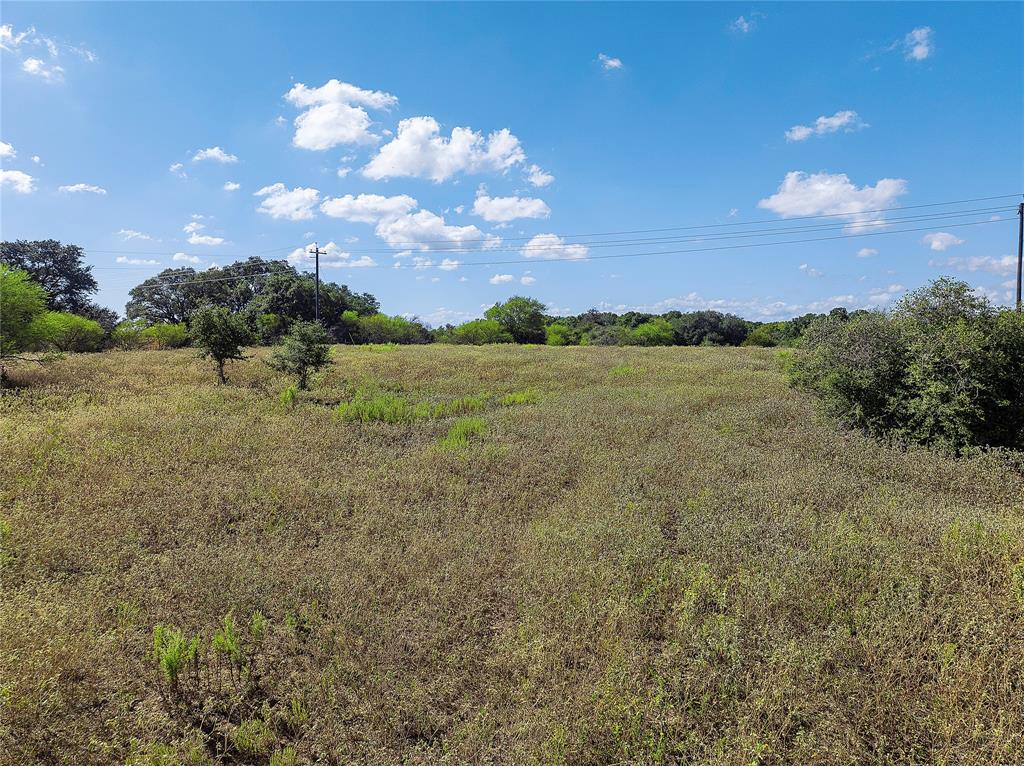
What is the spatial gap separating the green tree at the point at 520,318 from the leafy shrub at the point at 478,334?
3.53m

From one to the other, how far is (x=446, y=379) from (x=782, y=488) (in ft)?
50.3

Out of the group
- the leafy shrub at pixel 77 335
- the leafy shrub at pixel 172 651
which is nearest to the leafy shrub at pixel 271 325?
the leafy shrub at pixel 77 335

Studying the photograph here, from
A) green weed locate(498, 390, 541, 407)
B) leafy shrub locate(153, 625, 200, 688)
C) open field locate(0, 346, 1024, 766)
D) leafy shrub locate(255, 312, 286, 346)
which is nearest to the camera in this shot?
open field locate(0, 346, 1024, 766)

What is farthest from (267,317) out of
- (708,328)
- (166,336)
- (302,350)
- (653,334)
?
(708,328)

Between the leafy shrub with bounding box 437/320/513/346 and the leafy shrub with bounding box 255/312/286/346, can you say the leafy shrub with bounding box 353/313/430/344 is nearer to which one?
the leafy shrub with bounding box 437/320/513/346

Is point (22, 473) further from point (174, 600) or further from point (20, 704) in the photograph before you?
point (20, 704)

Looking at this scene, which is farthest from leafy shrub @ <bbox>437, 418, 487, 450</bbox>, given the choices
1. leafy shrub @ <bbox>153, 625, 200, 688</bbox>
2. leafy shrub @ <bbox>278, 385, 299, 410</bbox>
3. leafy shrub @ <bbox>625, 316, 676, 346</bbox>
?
leafy shrub @ <bbox>625, 316, 676, 346</bbox>

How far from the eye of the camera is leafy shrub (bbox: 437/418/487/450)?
417 inches

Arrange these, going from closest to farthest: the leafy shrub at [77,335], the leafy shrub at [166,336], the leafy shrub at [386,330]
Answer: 1. the leafy shrub at [77,335]
2. the leafy shrub at [166,336]
3. the leafy shrub at [386,330]

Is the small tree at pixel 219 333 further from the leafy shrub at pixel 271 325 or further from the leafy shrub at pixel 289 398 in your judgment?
the leafy shrub at pixel 271 325

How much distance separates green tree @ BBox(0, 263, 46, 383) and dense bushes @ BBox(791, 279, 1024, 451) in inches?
1048

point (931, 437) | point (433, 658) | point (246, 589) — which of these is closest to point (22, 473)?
point (246, 589)

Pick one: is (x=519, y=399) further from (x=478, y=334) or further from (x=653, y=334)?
(x=653, y=334)

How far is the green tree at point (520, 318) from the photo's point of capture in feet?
251
